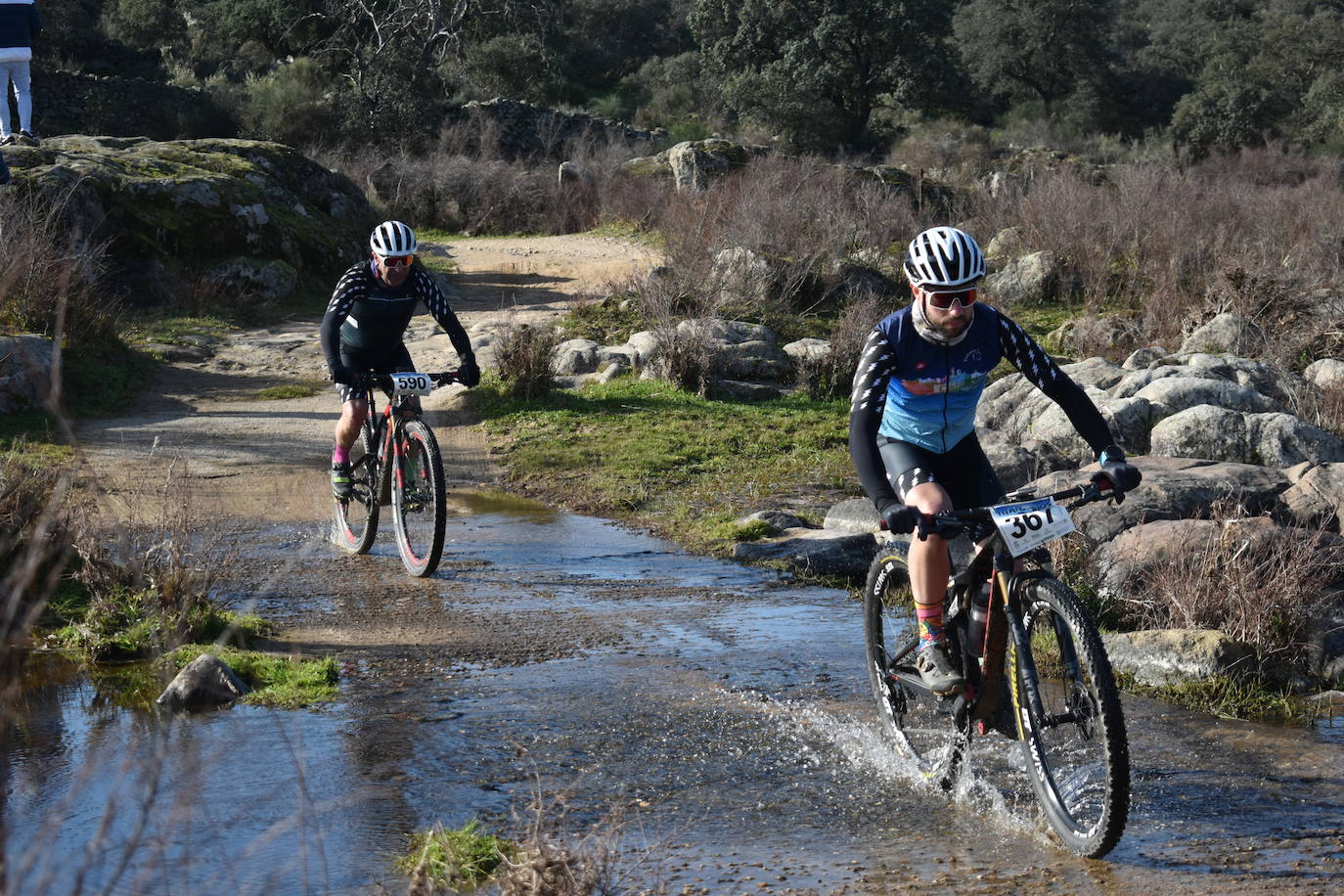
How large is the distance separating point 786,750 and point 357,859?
1.83 metres

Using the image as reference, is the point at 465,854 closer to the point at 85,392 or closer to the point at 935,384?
the point at 935,384

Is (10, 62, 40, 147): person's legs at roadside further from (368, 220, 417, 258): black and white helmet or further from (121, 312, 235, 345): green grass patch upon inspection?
(368, 220, 417, 258): black and white helmet

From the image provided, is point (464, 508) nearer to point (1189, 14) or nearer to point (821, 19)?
point (821, 19)

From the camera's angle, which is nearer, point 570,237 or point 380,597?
point 380,597

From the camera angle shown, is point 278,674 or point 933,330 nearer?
point 933,330

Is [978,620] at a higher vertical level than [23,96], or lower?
lower

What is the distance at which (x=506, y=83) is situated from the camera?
4244 cm

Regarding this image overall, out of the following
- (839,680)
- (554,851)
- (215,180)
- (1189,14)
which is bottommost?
(839,680)

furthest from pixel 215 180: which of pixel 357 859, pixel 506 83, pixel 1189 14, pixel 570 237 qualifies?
pixel 1189 14

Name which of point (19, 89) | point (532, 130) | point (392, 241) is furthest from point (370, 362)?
point (532, 130)

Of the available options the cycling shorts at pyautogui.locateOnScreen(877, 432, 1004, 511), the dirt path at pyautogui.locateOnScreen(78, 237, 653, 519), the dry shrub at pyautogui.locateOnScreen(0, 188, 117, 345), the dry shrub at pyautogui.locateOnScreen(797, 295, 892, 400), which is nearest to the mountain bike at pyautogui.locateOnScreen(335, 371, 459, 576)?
the dirt path at pyautogui.locateOnScreen(78, 237, 653, 519)

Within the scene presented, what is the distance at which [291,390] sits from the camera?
1360cm

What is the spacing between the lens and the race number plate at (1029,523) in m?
4.27

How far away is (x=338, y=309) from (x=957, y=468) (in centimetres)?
449
